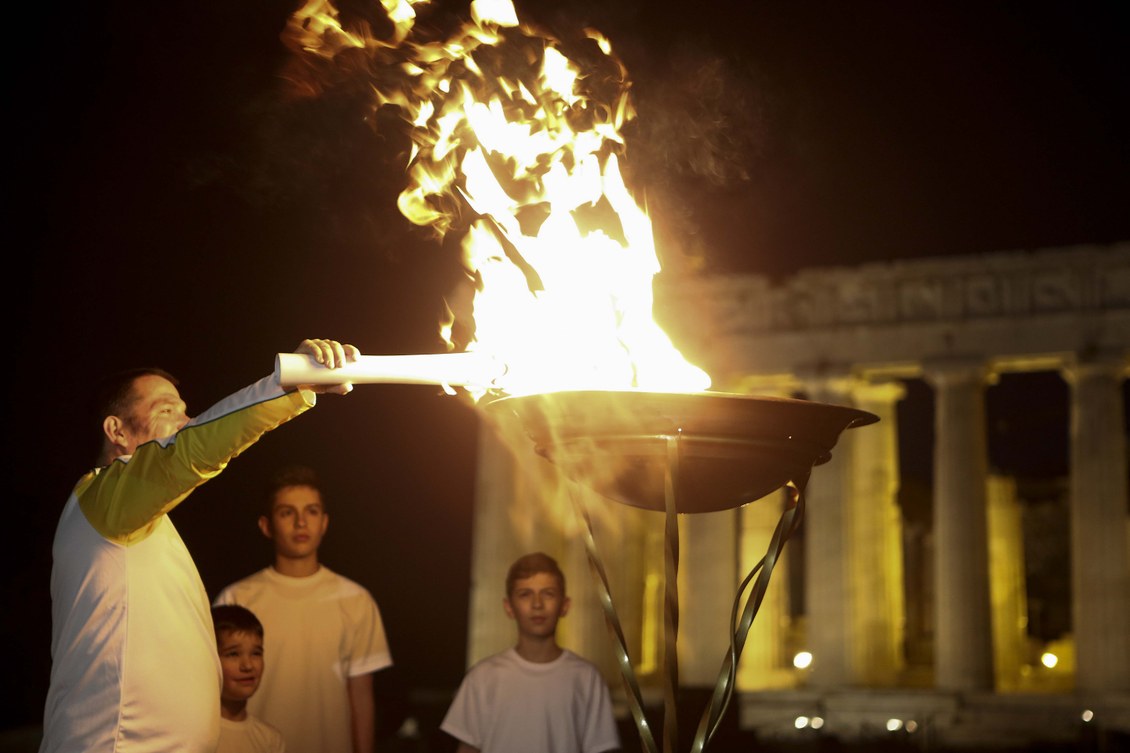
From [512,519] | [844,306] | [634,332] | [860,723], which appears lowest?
[860,723]

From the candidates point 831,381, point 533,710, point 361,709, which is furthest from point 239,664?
point 831,381

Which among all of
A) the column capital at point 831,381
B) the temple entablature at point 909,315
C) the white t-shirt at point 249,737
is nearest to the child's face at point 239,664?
the white t-shirt at point 249,737

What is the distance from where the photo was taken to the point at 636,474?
7.04 m

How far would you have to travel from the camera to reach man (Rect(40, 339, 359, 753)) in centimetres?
620

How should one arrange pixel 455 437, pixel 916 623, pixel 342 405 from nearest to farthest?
pixel 342 405
pixel 455 437
pixel 916 623

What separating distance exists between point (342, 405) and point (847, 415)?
95.1 ft

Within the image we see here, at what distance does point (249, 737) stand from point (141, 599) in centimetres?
286

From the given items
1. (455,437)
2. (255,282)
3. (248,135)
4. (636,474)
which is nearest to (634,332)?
(636,474)

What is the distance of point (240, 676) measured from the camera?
8930 millimetres

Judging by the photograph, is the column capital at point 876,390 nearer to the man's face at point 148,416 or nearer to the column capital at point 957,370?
the column capital at point 957,370

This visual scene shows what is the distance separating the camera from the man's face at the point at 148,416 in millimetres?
6961

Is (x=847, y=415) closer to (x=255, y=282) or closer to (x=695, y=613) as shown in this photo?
(x=255, y=282)

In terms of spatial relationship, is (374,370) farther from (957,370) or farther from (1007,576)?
(1007,576)

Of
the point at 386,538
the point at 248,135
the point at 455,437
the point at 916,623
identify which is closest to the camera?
the point at 248,135
